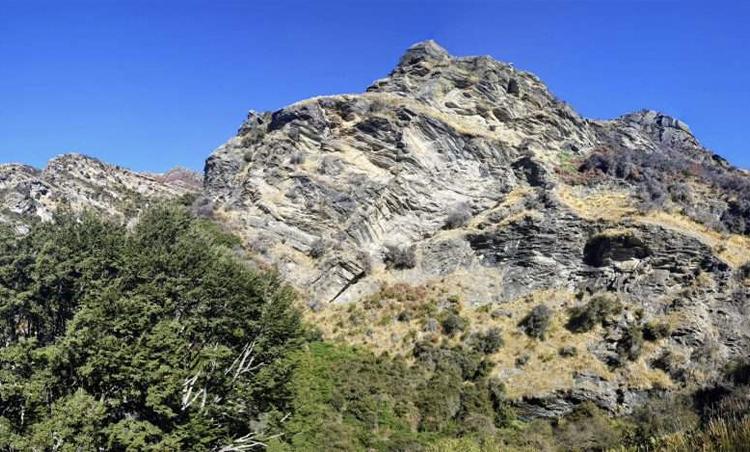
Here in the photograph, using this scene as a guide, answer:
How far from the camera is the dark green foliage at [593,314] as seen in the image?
1253 inches

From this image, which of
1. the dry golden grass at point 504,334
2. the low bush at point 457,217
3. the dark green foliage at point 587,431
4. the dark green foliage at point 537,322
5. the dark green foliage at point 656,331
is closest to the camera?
the dark green foliage at point 587,431

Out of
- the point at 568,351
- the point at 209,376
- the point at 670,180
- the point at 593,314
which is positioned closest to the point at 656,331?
the point at 593,314

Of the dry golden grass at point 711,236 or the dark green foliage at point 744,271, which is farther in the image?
the dry golden grass at point 711,236

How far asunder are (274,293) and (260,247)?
17.9m

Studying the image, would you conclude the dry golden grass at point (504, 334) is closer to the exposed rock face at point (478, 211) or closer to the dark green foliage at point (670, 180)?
the exposed rock face at point (478, 211)

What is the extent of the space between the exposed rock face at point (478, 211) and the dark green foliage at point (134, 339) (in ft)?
52.8

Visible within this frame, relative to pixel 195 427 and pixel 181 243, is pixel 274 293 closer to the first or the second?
pixel 181 243

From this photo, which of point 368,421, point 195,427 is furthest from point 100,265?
point 368,421

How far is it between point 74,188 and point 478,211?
51340 millimetres

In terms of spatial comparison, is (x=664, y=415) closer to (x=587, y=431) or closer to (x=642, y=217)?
(x=587, y=431)

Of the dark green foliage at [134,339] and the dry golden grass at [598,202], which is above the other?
the dry golden grass at [598,202]

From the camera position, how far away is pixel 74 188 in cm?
6438

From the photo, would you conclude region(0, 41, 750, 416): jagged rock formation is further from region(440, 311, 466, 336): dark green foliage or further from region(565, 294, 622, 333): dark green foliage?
region(440, 311, 466, 336): dark green foliage

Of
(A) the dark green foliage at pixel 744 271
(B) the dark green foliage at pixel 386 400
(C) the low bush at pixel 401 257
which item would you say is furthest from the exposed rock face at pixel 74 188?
(A) the dark green foliage at pixel 744 271
